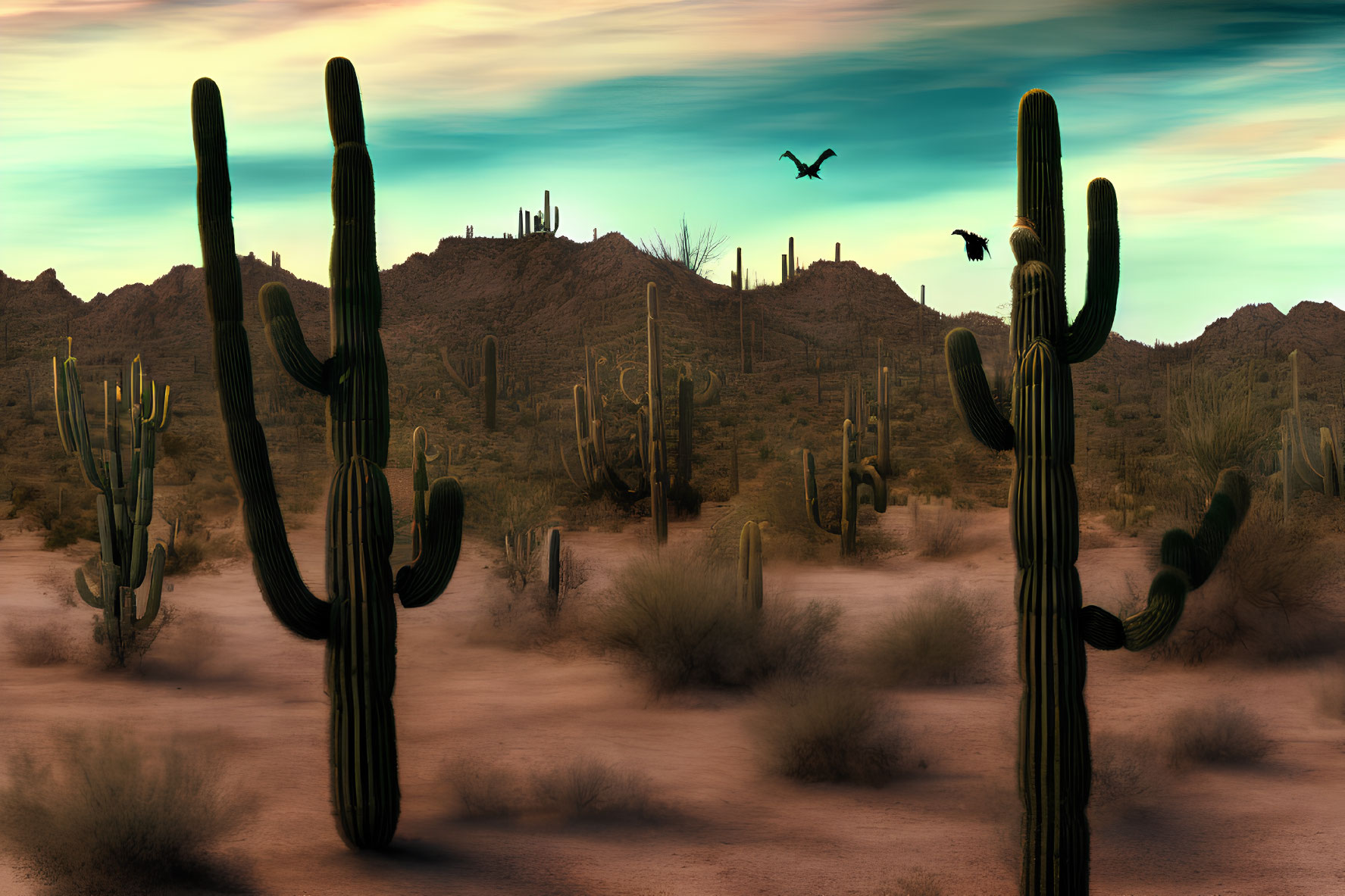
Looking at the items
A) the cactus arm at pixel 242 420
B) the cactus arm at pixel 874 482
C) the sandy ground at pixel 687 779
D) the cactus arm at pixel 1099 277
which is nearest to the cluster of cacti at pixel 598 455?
the cactus arm at pixel 874 482

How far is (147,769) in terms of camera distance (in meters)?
9.16

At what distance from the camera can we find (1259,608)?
15.0 metres

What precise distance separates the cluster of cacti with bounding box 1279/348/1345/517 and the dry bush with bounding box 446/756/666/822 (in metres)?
16.1

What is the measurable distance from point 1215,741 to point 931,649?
3511mm

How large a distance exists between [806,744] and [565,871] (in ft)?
9.21

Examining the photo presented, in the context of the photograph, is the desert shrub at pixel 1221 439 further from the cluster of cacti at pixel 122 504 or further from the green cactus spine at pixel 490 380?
the green cactus spine at pixel 490 380

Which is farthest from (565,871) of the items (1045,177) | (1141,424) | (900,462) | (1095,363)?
(1095,363)

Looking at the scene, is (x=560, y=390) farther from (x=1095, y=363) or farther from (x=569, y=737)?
(x=569, y=737)

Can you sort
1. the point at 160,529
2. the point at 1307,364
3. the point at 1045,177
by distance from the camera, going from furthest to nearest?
the point at 1307,364, the point at 160,529, the point at 1045,177

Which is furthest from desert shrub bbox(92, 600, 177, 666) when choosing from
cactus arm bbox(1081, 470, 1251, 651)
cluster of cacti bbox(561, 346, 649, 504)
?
cluster of cacti bbox(561, 346, 649, 504)

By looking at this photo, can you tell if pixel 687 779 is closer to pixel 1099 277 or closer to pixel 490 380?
pixel 1099 277

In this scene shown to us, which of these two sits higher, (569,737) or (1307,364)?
(1307,364)

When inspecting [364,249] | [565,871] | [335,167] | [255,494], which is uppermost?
[335,167]

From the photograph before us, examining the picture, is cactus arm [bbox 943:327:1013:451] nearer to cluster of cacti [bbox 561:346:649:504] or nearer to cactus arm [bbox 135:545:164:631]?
cactus arm [bbox 135:545:164:631]
